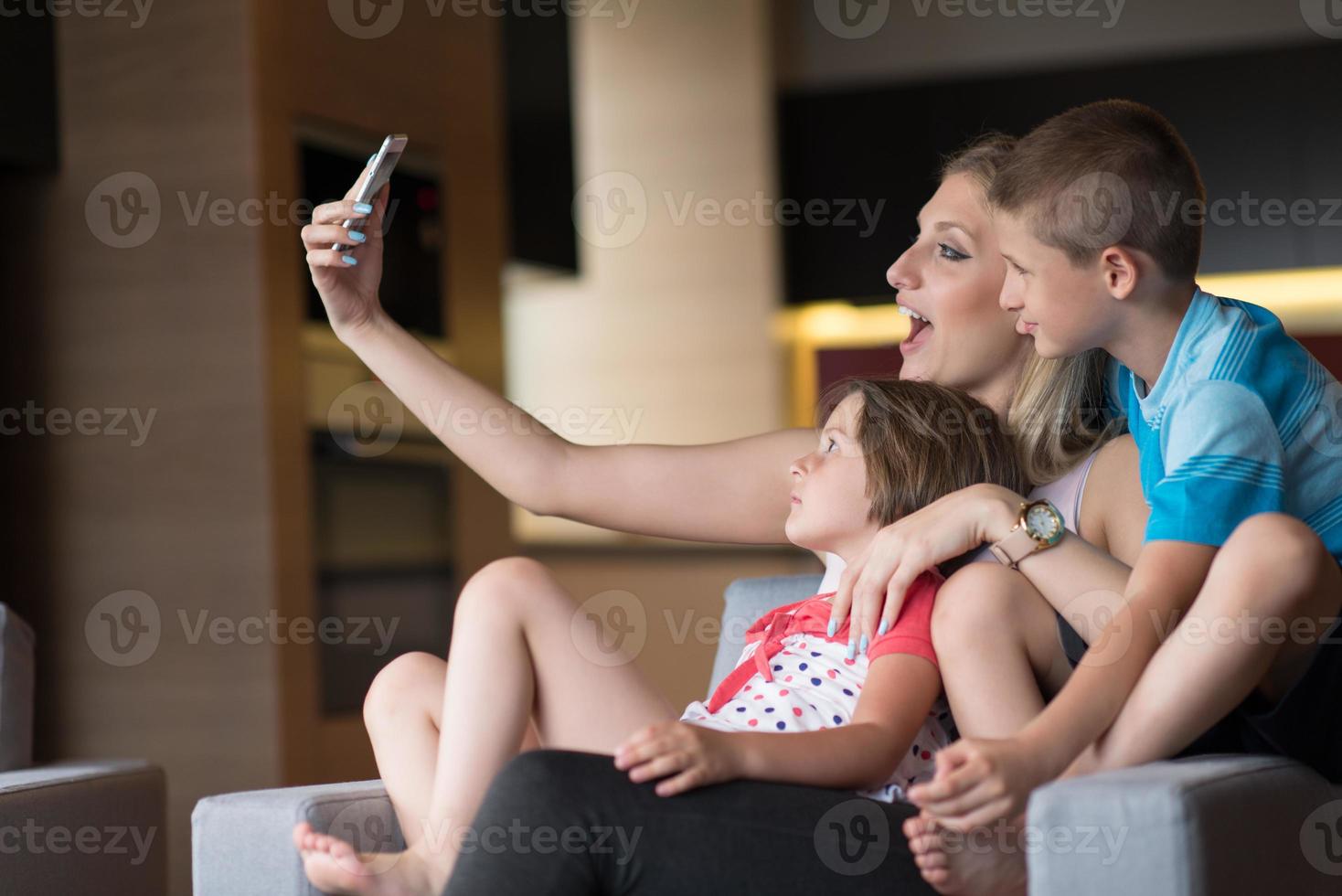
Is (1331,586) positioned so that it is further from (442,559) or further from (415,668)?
(442,559)

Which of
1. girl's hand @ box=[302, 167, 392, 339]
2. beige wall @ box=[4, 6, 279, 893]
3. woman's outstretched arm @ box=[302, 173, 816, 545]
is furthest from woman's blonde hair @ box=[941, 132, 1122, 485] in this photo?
beige wall @ box=[4, 6, 279, 893]

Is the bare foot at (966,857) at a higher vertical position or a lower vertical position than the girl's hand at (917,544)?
lower

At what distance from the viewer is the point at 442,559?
12.7 feet

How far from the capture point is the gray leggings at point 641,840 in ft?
3.59

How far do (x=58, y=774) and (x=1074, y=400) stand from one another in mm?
1253

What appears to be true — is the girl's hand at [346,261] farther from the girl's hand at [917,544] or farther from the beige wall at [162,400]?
the beige wall at [162,400]

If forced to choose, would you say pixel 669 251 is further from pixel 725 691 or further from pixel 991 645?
pixel 991 645

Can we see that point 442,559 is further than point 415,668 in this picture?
Yes

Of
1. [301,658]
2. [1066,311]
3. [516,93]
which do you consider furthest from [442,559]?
[1066,311]

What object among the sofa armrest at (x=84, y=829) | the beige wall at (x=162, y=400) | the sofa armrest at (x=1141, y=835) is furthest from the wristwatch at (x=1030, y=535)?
the beige wall at (x=162, y=400)

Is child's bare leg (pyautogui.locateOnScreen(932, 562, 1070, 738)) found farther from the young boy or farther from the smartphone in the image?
the smartphone

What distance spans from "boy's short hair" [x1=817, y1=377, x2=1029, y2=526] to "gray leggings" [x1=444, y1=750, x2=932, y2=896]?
0.43 m

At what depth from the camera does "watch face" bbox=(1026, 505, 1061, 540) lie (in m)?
1.33

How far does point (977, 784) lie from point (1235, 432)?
385mm
